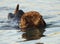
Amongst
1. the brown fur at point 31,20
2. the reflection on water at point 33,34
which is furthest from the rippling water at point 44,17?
the brown fur at point 31,20

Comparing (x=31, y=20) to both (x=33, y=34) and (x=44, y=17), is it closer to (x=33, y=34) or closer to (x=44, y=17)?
(x=33, y=34)

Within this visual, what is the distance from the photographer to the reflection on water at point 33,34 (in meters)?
9.90

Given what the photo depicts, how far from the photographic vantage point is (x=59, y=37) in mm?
9727

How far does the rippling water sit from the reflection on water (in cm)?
17

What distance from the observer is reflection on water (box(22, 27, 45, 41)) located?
9.90 meters

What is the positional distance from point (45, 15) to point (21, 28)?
2495 mm

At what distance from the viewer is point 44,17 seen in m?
13.2

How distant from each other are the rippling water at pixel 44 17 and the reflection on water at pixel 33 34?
169 millimetres

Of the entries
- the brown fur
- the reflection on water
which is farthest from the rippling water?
the brown fur

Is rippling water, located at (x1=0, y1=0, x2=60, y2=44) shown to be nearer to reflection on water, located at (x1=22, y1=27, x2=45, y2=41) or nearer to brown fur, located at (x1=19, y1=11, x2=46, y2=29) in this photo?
reflection on water, located at (x1=22, y1=27, x2=45, y2=41)

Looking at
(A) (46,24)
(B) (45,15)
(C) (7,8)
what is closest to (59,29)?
(A) (46,24)

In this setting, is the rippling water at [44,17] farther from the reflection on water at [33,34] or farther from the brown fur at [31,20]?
the brown fur at [31,20]

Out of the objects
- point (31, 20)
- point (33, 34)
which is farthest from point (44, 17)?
point (33, 34)

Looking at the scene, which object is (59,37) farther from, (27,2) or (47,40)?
(27,2)
